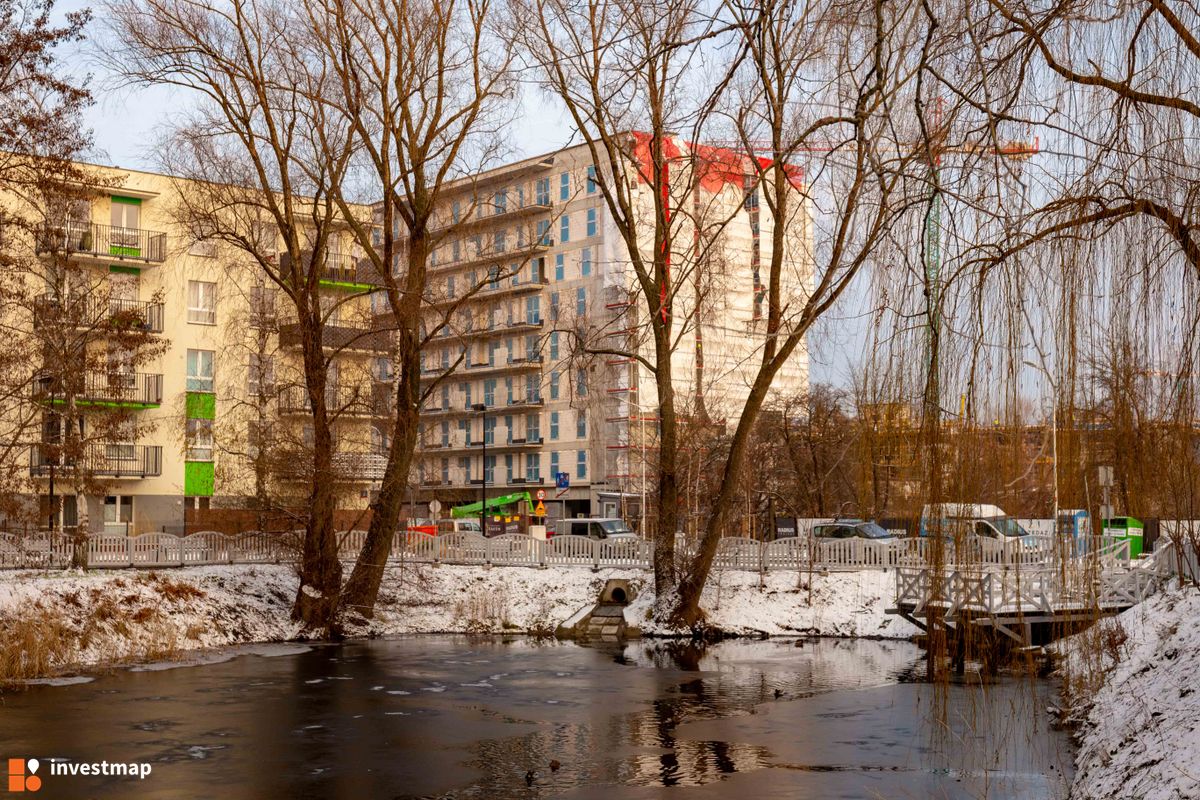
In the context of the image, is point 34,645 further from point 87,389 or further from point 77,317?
point 77,317

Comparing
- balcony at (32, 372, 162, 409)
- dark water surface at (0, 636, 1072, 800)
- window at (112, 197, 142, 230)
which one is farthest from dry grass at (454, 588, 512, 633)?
window at (112, 197, 142, 230)

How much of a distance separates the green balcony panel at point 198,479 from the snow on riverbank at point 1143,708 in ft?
132

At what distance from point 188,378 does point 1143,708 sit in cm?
4446

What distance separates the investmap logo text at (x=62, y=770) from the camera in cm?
1331

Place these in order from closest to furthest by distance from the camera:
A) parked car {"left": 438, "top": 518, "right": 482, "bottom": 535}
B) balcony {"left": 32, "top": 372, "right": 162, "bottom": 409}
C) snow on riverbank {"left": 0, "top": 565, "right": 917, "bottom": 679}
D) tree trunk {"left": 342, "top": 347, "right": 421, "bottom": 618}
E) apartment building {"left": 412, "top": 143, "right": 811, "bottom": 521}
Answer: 1. snow on riverbank {"left": 0, "top": 565, "right": 917, "bottom": 679}
2. balcony {"left": 32, "top": 372, "right": 162, "bottom": 409}
3. tree trunk {"left": 342, "top": 347, "right": 421, "bottom": 618}
4. parked car {"left": 438, "top": 518, "right": 482, "bottom": 535}
5. apartment building {"left": 412, "top": 143, "right": 811, "bottom": 521}

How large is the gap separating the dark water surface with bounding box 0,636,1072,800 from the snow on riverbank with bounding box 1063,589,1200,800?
1.78 ft

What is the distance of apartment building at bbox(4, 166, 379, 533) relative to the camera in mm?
32281

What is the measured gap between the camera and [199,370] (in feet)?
166

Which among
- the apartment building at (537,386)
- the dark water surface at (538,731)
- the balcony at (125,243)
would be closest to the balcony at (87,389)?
the dark water surface at (538,731)

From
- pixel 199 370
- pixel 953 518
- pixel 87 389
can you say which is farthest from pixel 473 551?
pixel 953 518

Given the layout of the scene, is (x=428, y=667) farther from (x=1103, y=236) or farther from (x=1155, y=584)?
(x=1103, y=236)

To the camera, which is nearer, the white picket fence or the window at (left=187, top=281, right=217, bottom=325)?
the white picket fence

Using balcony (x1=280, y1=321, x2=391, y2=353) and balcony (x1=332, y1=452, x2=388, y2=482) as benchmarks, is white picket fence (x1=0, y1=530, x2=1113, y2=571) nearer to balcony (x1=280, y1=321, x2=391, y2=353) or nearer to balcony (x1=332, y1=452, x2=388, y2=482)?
balcony (x1=332, y1=452, x2=388, y2=482)

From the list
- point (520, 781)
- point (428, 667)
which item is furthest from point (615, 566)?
point (520, 781)
